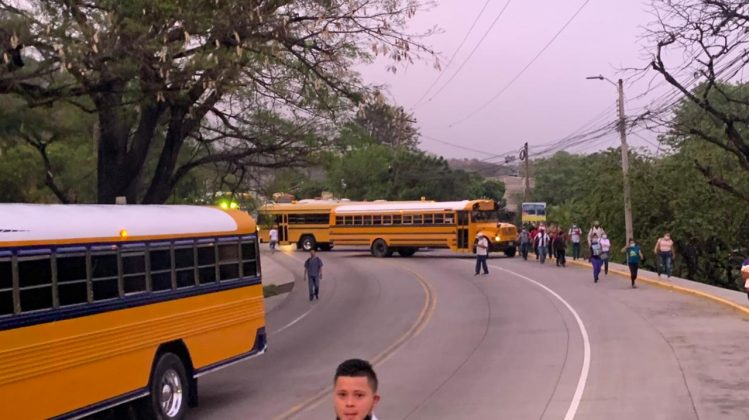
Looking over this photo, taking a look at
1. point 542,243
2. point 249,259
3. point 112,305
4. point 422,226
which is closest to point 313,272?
point 249,259

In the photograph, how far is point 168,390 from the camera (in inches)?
482

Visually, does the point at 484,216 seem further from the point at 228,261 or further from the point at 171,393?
the point at 171,393

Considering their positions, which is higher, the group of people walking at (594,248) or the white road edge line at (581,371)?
the group of people walking at (594,248)

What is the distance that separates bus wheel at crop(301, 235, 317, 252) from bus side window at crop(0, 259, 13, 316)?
5082 cm

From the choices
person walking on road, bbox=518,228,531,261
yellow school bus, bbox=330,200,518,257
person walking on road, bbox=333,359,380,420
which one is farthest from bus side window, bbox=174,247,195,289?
yellow school bus, bbox=330,200,518,257

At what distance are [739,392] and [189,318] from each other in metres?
7.39

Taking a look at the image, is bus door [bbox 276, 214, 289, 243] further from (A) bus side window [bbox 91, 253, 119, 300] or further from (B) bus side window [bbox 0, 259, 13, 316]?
(B) bus side window [bbox 0, 259, 13, 316]

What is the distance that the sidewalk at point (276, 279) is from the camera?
3162 centimetres

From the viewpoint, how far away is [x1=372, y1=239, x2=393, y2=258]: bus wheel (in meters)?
52.2

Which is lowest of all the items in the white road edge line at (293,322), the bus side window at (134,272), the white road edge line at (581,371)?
the white road edge line at (293,322)

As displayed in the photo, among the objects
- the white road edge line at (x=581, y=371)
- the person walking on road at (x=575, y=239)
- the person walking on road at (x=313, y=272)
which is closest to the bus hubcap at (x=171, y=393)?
the white road edge line at (x=581, y=371)

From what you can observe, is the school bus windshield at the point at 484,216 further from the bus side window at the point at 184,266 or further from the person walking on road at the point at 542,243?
the bus side window at the point at 184,266

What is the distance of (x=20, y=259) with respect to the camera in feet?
30.9

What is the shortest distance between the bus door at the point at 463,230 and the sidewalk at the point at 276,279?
881cm
